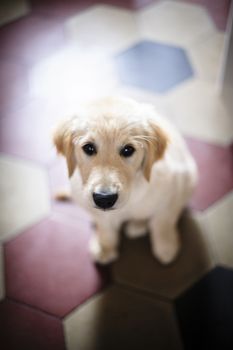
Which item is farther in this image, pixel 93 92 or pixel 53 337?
pixel 93 92

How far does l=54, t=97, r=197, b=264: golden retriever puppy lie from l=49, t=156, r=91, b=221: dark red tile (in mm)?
359

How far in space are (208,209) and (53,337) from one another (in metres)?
0.96

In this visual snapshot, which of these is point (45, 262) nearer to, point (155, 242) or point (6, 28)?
point (155, 242)

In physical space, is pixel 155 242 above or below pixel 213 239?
above

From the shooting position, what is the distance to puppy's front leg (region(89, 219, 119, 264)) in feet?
5.03

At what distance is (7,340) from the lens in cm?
143

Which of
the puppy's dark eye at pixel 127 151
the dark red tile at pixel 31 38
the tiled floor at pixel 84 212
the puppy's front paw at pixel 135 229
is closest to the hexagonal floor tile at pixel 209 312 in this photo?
the tiled floor at pixel 84 212

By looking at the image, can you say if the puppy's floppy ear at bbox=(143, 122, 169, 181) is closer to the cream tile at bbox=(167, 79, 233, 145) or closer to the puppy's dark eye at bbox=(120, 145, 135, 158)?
the puppy's dark eye at bbox=(120, 145, 135, 158)

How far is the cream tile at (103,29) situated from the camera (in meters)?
2.59

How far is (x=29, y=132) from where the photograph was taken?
7.02ft

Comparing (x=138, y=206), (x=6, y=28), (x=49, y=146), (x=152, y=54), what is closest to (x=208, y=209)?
(x=138, y=206)

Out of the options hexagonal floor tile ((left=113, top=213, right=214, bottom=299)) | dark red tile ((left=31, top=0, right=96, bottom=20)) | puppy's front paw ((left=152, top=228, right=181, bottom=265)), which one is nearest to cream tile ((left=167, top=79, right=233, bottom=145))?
hexagonal floor tile ((left=113, top=213, right=214, bottom=299))

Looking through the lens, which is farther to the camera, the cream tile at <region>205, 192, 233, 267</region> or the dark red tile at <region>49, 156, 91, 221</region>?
the dark red tile at <region>49, 156, 91, 221</region>

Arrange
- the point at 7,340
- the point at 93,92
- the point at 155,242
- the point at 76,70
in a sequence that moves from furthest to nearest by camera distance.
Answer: the point at 76,70 < the point at 93,92 < the point at 155,242 < the point at 7,340
